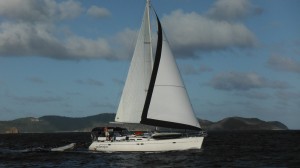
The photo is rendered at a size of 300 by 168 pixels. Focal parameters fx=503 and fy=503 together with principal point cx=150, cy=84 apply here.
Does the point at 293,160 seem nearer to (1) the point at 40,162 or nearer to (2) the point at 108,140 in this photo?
(2) the point at 108,140

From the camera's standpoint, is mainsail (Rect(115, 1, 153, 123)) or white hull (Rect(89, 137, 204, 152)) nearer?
white hull (Rect(89, 137, 204, 152))

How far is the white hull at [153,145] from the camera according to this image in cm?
4909

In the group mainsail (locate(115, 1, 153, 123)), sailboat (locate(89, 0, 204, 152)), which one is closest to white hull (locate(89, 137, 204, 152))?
sailboat (locate(89, 0, 204, 152))

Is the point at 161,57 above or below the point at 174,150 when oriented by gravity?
above

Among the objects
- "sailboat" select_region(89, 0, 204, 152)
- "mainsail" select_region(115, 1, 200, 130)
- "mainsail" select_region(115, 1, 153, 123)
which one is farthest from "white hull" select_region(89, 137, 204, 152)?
"mainsail" select_region(115, 1, 153, 123)

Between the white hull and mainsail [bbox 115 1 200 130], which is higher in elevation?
mainsail [bbox 115 1 200 130]

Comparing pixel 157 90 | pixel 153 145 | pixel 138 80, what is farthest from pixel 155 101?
pixel 153 145

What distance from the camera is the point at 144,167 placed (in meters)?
41.3

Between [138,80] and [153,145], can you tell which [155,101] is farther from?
[153,145]

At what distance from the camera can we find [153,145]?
49.1 meters

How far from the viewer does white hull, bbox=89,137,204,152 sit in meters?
49.1

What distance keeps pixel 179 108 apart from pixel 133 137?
5.44 meters

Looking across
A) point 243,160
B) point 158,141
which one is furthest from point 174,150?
point 243,160

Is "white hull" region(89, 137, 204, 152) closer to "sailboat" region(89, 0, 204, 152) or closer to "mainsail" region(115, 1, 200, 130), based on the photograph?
"sailboat" region(89, 0, 204, 152)
